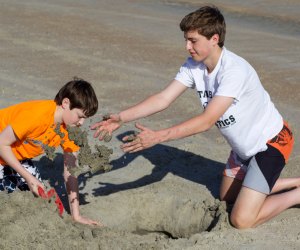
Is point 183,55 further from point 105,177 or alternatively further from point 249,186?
point 249,186

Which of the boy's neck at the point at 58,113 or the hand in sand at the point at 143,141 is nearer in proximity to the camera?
the hand in sand at the point at 143,141

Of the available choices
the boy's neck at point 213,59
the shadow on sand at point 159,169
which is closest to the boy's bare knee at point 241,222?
the shadow on sand at point 159,169

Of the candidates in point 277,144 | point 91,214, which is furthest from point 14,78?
point 277,144

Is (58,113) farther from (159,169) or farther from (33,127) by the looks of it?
(159,169)

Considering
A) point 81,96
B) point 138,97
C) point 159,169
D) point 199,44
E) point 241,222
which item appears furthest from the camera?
point 138,97

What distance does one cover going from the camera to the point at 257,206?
4562mm

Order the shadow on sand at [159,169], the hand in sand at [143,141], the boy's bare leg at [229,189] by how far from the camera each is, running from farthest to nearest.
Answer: the shadow on sand at [159,169] → the boy's bare leg at [229,189] → the hand in sand at [143,141]

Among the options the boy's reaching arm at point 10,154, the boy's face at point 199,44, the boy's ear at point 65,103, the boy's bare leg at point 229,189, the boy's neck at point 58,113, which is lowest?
the boy's bare leg at point 229,189

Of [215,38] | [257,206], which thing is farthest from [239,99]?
[257,206]

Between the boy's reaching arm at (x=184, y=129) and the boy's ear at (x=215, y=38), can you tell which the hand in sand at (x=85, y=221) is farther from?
the boy's ear at (x=215, y=38)

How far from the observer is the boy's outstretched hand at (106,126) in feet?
14.8

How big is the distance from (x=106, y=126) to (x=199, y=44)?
0.87 meters

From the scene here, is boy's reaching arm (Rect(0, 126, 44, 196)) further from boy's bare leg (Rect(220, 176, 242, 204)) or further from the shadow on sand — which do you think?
boy's bare leg (Rect(220, 176, 242, 204))

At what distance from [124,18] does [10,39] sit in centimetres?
285
